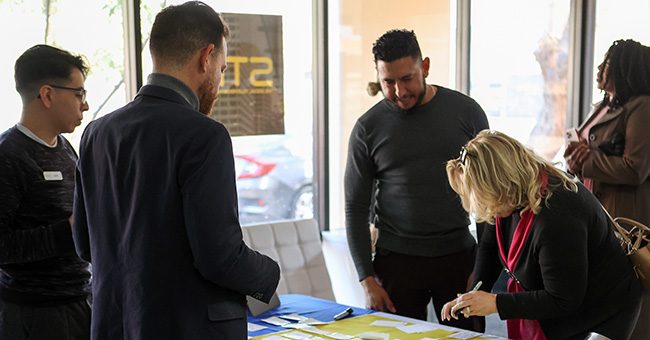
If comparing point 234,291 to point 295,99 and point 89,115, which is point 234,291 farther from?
point 295,99

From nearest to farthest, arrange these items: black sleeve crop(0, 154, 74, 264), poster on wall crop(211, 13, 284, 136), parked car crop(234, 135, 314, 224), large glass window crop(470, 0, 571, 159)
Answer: black sleeve crop(0, 154, 74, 264), poster on wall crop(211, 13, 284, 136), parked car crop(234, 135, 314, 224), large glass window crop(470, 0, 571, 159)

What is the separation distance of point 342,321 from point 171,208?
1.20m

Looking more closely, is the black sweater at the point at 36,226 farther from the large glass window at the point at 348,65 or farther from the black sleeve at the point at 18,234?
the large glass window at the point at 348,65

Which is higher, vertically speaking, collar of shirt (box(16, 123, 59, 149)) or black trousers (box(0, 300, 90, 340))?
collar of shirt (box(16, 123, 59, 149))

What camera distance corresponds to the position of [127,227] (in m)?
1.90

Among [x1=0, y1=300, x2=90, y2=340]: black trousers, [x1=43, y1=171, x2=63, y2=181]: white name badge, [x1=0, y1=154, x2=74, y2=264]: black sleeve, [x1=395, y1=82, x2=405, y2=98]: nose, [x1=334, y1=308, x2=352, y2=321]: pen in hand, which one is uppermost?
A: [x1=395, y1=82, x2=405, y2=98]: nose

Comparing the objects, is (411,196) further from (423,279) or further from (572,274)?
(572,274)

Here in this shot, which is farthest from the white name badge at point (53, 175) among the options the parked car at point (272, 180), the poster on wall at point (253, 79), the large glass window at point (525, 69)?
the large glass window at point (525, 69)

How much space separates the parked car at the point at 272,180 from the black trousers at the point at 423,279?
1.74m

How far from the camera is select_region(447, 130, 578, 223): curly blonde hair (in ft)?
7.99

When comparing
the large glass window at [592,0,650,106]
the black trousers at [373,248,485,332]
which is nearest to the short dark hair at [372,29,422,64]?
the black trousers at [373,248,485,332]

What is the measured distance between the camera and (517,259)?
8.44ft

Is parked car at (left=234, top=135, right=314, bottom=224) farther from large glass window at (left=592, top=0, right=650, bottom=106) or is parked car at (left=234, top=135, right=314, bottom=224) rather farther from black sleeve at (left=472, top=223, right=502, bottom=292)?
large glass window at (left=592, top=0, right=650, bottom=106)

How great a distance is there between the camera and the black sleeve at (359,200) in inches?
129
